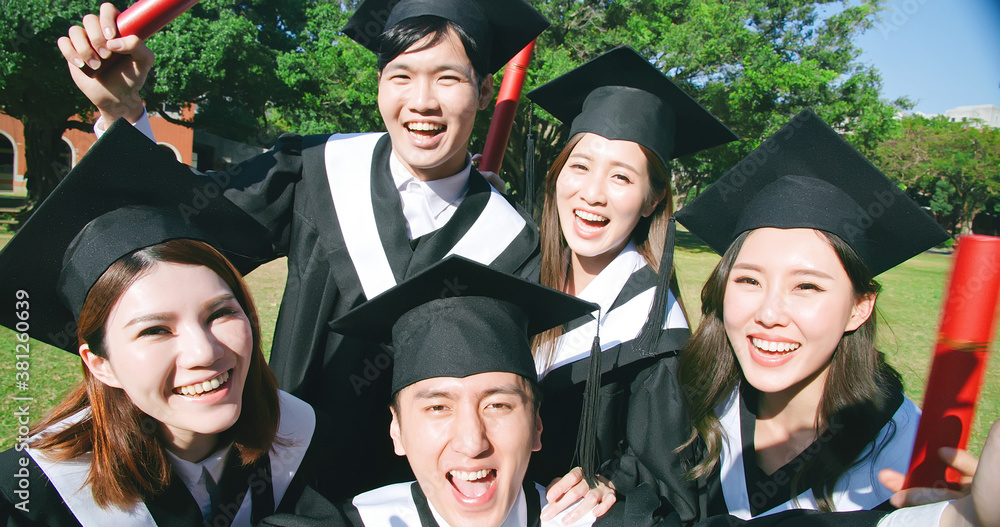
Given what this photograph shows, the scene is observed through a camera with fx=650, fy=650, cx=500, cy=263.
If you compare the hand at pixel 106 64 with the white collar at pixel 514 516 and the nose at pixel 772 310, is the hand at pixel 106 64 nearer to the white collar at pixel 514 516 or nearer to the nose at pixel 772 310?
the white collar at pixel 514 516

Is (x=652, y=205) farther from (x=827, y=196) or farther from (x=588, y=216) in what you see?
(x=827, y=196)

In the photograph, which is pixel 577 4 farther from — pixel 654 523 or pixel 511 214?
pixel 654 523

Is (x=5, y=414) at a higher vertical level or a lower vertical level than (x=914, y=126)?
lower

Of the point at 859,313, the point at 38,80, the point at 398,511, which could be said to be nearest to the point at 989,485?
the point at 859,313

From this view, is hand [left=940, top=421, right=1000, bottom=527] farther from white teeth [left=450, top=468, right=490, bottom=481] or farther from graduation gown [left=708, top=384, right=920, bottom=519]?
white teeth [left=450, top=468, right=490, bottom=481]

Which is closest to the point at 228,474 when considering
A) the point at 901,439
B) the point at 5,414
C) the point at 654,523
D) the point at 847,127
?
the point at 654,523

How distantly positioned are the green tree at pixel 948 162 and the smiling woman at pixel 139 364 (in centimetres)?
3291

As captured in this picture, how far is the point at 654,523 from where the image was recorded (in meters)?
1.83

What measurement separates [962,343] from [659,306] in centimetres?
125

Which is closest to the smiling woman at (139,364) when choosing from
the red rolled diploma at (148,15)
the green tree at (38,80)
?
the red rolled diploma at (148,15)

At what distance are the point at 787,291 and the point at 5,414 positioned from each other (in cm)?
492

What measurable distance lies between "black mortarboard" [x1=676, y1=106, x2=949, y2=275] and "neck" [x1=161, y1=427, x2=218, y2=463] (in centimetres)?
180

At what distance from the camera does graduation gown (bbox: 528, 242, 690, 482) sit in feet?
7.60

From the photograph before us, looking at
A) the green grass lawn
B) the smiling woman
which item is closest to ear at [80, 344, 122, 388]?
the smiling woman
